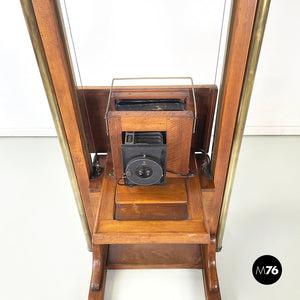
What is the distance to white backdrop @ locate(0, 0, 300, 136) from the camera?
4.64 feet

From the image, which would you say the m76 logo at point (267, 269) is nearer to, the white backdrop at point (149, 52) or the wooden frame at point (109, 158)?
the wooden frame at point (109, 158)

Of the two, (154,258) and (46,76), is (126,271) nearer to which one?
(154,258)

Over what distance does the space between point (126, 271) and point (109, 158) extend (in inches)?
25.9

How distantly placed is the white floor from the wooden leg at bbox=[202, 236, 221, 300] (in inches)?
2.6

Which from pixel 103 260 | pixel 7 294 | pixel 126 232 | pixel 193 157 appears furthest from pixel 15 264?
pixel 193 157

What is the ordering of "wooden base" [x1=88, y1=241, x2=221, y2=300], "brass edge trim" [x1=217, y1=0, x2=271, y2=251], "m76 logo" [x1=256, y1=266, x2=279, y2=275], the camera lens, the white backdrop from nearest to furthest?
"brass edge trim" [x1=217, y1=0, x2=271, y2=251] < the camera lens < the white backdrop < "wooden base" [x1=88, y1=241, x2=221, y2=300] < "m76 logo" [x1=256, y1=266, x2=279, y2=275]

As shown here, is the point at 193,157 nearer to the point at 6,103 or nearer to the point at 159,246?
the point at 159,246

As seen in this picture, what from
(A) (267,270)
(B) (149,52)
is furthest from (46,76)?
(A) (267,270)

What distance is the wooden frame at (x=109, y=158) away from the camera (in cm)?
94

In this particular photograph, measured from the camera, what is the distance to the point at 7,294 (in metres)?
1.60

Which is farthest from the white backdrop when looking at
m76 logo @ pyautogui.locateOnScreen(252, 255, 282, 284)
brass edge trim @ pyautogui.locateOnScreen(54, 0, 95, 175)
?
m76 logo @ pyautogui.locateOnScreen(252, 255, 282, 284)

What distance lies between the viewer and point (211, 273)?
1.55 meters

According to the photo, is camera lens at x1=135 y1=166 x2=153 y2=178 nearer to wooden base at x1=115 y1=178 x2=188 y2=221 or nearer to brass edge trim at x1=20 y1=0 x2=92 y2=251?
wooden base at x1=115 y1=178 x2=188 y2=221

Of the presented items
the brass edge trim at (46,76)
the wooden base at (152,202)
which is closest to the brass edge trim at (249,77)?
the wooden base at (152,202)
